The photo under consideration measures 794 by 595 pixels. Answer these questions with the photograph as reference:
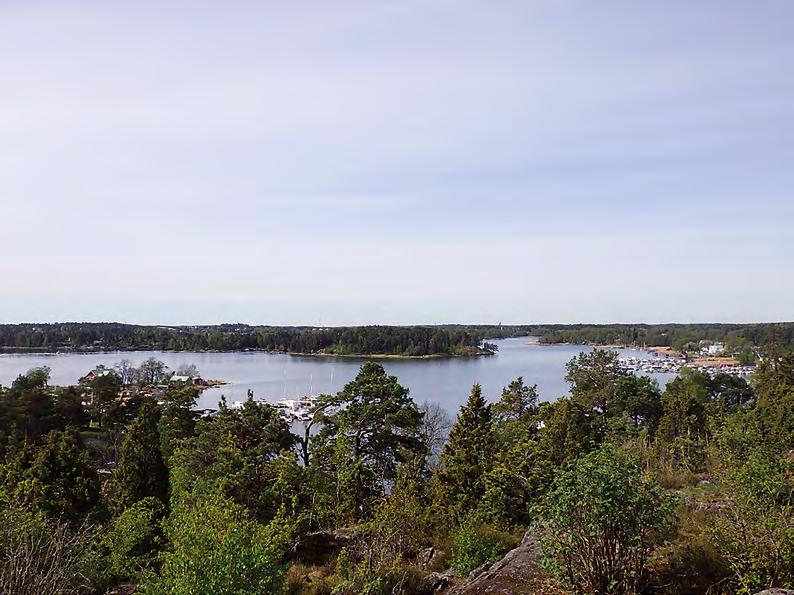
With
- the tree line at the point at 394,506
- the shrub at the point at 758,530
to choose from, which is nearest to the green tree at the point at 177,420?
the tree line at the point at 394,506

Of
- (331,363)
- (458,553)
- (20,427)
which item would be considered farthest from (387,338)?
(458,553)

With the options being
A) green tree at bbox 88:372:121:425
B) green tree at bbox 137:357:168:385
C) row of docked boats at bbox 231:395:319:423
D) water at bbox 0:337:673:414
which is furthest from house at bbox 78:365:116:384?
row of docked boats at bbox 231:395:319:423

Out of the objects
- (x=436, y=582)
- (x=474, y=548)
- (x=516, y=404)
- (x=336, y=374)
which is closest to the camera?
(x=436, y=582)

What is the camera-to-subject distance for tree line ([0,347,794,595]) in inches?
204

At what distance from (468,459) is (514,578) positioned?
23.8 feet

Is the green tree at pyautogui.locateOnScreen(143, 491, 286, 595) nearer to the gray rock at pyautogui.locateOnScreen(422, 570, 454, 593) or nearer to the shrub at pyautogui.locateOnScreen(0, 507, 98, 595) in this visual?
the shrub at pyautogui.locateOnScreen(0, 507, 98, 595)

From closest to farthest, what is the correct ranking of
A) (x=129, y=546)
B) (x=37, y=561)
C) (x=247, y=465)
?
(x=37, y=561) → (x=129, y=546) → (x=247, y=465)

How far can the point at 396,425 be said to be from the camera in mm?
15586

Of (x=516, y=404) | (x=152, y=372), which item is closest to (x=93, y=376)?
(x=152, y=372)

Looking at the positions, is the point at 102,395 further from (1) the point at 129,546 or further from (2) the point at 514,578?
(2) the point at 514,578

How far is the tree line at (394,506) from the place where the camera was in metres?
5.19

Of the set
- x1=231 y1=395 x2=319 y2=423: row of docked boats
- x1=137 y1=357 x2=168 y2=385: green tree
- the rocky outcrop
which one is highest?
the rocky outcrop

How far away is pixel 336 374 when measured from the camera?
7250 centimetres

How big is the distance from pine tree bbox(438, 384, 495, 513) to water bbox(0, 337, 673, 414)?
2711 centimetres
